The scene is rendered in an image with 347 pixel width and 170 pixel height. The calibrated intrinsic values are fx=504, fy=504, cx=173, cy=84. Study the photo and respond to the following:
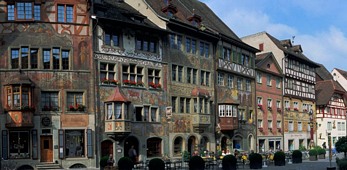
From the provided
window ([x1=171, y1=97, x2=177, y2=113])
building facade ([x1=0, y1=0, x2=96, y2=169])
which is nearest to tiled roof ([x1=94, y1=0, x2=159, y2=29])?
building facade ([x1=0, y1=0, x2=96, y2=169])

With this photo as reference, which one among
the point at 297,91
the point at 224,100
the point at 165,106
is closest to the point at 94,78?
the point at 165,106

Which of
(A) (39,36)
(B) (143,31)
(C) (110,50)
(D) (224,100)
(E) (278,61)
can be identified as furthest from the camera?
(E) (278,61)

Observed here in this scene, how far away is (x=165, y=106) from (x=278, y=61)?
2438 cm

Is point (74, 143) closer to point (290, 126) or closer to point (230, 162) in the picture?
point (230, 162)

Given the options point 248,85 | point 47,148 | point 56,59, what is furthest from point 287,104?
point 47,148

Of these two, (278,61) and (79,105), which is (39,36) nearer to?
(79,105)

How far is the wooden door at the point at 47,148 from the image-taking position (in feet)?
105

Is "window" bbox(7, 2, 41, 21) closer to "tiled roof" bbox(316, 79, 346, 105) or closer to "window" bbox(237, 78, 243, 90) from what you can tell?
"window" bbox(237, 78, 243, 90)

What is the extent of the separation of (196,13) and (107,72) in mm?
15227

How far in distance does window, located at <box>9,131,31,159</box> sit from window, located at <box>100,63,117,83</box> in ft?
20.4

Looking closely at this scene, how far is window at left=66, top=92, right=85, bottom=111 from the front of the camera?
32.7 meters

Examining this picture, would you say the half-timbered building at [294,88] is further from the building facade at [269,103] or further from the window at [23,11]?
the window at [23,11]

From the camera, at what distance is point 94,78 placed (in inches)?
1313

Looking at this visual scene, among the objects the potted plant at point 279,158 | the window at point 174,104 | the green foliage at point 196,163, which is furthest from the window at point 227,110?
the green foliage at point 196,163
